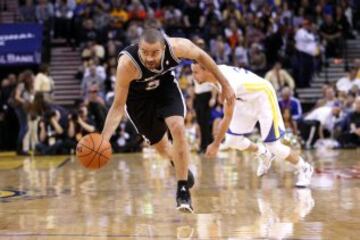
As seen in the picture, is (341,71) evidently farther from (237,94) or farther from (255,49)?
(237,94)

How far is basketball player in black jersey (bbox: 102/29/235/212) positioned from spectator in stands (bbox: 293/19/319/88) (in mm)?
12600

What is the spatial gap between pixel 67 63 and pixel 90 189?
1210 centimetres

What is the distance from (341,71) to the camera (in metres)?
19.8

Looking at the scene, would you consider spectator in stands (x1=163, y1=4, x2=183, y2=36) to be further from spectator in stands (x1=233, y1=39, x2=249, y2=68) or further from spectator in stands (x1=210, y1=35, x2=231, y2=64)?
spectator in stands (x1=233, y1=39, x2=249, y2=68)

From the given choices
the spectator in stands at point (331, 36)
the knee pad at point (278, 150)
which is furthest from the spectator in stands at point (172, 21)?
the knee pad at point (278, 150)

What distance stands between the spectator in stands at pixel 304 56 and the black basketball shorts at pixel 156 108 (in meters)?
12.5

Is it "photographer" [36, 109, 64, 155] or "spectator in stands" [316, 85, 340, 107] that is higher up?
"spectator in stands" [316, 85, 340, 107]

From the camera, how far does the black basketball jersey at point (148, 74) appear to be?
251 inches

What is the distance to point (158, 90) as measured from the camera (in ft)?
22.2

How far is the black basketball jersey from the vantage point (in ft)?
20.9

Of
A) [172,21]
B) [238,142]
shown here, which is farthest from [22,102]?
[238,142]

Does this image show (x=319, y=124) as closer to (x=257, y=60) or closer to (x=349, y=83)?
(x=349, y=83)

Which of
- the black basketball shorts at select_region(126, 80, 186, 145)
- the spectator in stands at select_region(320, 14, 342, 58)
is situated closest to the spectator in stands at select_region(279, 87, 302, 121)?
the spectator in stands at select_region(320, 14, 342, 58)

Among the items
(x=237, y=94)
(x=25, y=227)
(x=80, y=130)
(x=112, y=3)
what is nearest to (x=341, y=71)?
(x=112, y=3)
